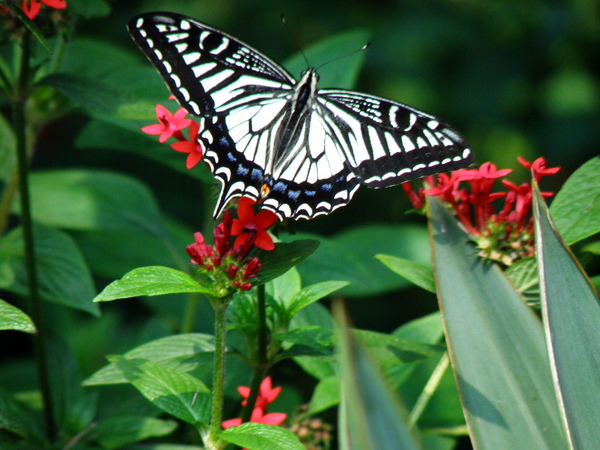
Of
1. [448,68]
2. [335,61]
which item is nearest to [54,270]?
[335,61]

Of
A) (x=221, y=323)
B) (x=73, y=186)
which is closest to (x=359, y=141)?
(x=221, y=323)

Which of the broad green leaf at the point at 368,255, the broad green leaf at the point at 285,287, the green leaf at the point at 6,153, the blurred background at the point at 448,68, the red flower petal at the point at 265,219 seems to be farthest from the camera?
the blurred background at the point at 448,68

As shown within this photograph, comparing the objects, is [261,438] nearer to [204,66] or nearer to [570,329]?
[570,329]

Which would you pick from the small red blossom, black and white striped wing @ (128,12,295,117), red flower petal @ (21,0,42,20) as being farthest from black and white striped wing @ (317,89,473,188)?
red flower petal @ (21,0,42,20)

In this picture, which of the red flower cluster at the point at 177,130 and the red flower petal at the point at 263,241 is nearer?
the red flower petal at the point at 263,241

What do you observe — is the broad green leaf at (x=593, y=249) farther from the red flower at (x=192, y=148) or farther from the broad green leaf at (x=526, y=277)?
the red flower at (x=192, y=148)

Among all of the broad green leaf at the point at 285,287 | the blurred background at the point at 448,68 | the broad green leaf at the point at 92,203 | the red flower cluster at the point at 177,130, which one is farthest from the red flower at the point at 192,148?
the blurred background at the point at 448,68
